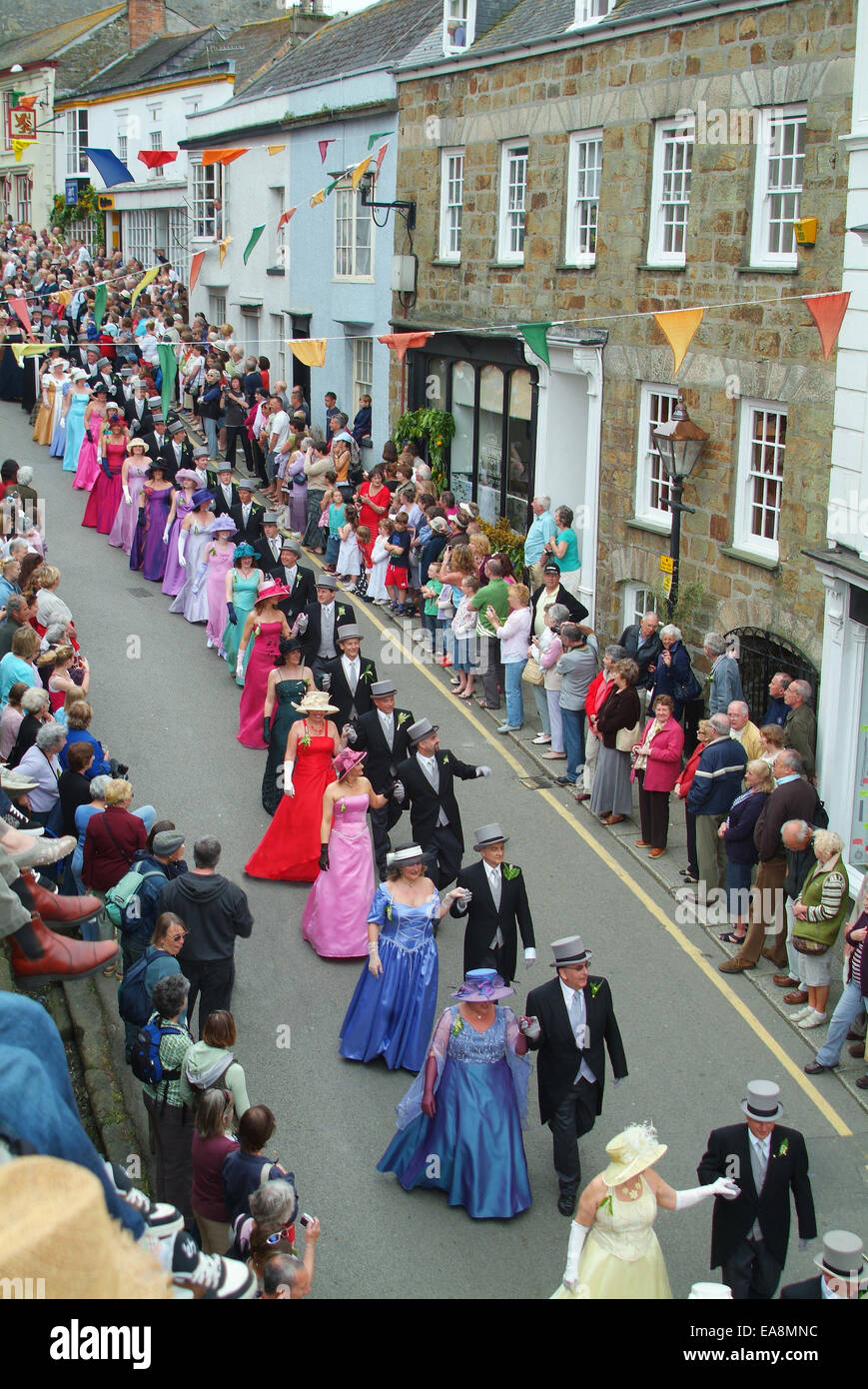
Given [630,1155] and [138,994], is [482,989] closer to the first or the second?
[630,1155]

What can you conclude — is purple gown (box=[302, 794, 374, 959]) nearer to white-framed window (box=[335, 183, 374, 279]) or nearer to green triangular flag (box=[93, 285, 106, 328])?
white-framed window (box=[335, 183, 374, 279])

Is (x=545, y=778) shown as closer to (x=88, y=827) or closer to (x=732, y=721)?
(x=732, y=721)

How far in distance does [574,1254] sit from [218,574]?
1224 cm

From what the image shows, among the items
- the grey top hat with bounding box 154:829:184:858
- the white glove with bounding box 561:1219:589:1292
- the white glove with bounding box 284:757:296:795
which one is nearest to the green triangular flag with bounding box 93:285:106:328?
the white glove with bounding box 284:757:296:795

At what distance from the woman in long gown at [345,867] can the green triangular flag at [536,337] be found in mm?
7544

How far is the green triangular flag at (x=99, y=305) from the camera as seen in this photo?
90.9ft

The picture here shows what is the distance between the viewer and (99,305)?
27953 millimetres

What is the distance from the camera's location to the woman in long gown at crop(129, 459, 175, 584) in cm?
1981

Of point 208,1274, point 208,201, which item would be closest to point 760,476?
point 208,1274

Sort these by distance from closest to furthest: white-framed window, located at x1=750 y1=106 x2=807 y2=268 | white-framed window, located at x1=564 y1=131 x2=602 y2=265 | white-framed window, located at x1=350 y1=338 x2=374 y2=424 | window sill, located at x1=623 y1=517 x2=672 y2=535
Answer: white-framed window, located at x1=750 y1=106 x2=807 y2=268, window sill, located at x1=623 y1=517 x2=672 y2=535, white-framed window, located at x1=564 y1=131 x2=602 y2=265, white-framed window, located at x1=350 y1=338 x2=374 y2=424

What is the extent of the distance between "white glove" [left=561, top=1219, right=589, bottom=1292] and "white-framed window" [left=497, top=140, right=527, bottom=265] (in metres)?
15.9

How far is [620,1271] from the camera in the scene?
6.32 metres

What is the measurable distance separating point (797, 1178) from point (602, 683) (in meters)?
6.95

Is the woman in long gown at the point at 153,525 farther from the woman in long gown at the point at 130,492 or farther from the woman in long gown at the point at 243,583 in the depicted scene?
the woman in long gown at the point at 243,583
